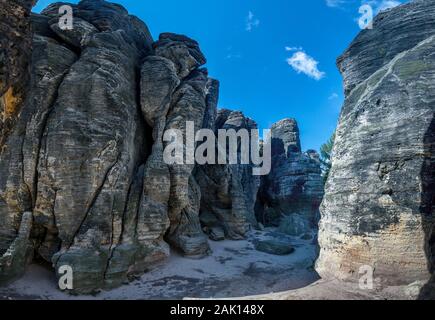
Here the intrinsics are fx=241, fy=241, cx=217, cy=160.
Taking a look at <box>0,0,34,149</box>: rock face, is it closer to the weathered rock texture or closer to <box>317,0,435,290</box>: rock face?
the weathered rock texture

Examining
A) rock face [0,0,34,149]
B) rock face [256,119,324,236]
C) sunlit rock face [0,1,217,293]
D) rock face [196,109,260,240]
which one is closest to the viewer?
rock face [0,0,34,149]

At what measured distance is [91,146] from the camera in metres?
10.9

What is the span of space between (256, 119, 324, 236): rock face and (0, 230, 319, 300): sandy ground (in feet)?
33.4

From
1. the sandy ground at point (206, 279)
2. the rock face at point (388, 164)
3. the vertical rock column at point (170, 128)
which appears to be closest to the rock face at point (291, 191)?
the sandy ground at point (206, 279)

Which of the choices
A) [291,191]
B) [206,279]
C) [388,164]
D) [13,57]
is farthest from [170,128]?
[291,191]

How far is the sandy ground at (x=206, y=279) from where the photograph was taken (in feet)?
29.3

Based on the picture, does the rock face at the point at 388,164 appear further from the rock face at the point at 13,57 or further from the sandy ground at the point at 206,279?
the rock face at the point at 13,57

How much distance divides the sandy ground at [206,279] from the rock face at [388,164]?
8.44 feet

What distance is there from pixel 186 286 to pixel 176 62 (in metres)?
13.0

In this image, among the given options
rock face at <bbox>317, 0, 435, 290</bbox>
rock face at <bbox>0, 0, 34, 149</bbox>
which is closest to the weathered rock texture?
rock face at <bbox>0, 0, 34, 149</bbox>

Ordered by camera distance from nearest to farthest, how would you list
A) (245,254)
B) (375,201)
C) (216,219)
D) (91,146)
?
(375,201) < (91,146) < (245,254) < (216,219)

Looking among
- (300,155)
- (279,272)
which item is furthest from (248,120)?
(279,272)

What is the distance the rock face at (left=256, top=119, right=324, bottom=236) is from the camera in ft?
79.4
